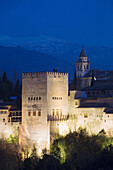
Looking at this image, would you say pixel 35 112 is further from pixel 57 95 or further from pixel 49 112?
pixel 57 95

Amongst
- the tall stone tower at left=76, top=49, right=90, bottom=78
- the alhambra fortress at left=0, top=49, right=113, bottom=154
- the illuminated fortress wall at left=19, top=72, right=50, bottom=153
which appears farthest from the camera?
the tall stone tower at left=76, top=49, right=90, bottom=78

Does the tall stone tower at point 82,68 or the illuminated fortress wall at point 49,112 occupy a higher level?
the tall stone tower at point 82,68

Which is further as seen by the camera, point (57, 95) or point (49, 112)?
point (57, 95)

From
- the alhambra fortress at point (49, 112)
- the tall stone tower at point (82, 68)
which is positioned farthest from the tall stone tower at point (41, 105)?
the tall stone tower at point (82, 68)

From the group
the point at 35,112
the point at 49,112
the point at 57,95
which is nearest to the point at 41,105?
the point at 35,112

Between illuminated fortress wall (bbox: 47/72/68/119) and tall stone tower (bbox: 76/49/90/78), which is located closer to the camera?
illuminated fortress wall (bbox: 47/72/68/119)

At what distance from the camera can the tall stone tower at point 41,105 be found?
54.8 meters

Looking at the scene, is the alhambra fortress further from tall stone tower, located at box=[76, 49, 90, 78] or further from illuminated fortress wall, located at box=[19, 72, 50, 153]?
tall stone tower, located at box=[76, 49, 90, 78]

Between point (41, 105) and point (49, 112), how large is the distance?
4.43ft

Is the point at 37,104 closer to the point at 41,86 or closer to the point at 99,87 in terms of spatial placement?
the point at 41,86

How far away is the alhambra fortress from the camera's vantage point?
54.7 m

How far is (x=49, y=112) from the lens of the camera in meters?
55.0

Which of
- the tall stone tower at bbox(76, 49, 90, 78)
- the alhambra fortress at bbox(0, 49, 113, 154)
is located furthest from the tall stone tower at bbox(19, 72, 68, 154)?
the tall stone tower at bbox(76, 49, 90, 78)

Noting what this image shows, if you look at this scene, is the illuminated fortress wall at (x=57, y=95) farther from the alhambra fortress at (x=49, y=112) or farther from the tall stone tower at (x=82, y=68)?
the tall stone tower at (x=82, y=68)
